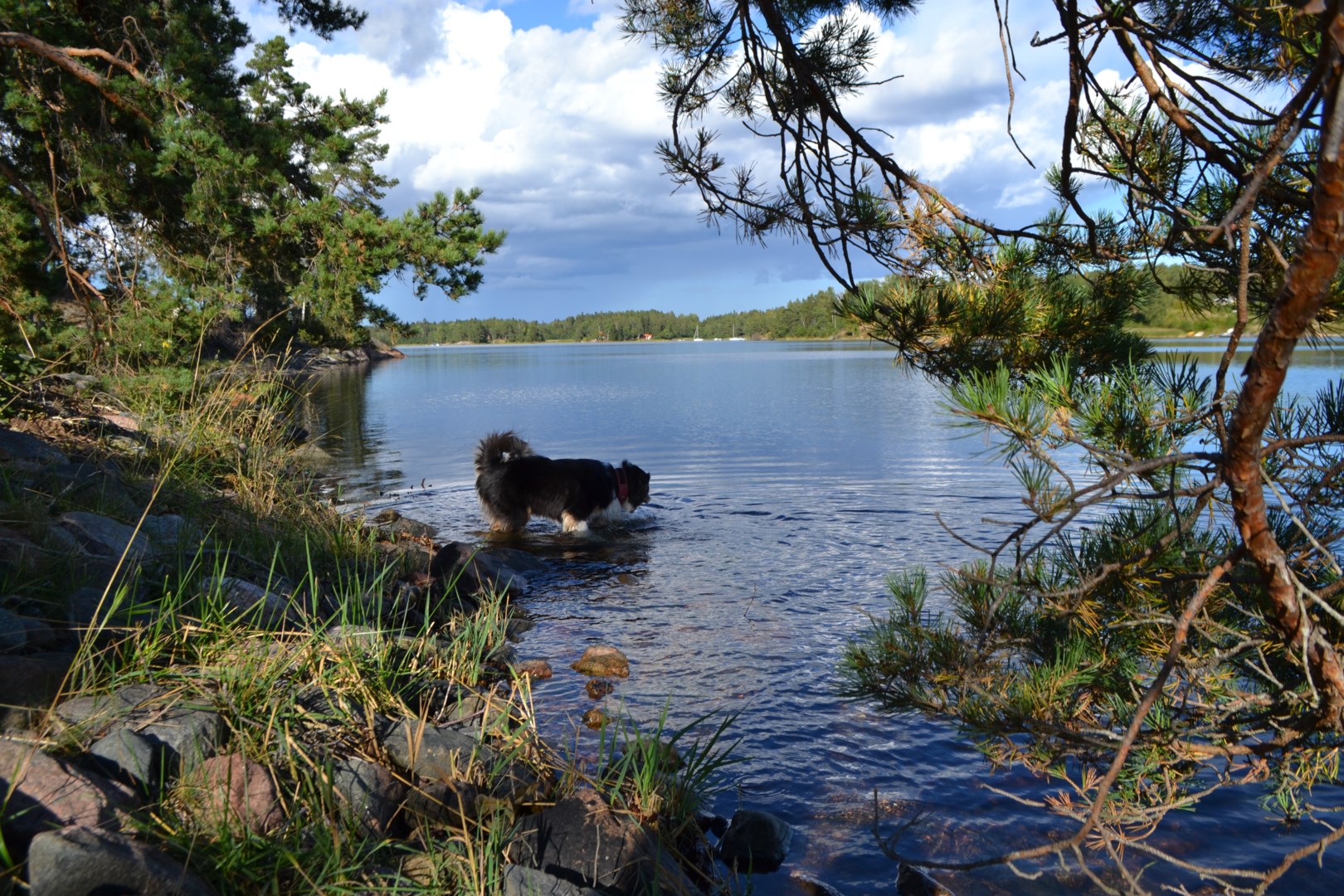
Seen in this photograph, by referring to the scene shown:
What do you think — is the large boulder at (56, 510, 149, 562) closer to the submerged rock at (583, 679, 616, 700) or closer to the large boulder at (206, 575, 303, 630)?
the large boulder at (206, 575, 303, 630)

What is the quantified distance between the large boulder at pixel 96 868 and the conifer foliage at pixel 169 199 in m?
5.85

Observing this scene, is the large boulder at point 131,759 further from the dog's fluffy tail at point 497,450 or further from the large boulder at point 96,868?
the dog's fluffy tail at point 497,450

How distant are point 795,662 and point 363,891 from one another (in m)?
3.66

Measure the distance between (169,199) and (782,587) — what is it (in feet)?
23.7

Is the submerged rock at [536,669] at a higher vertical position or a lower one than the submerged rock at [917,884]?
higher

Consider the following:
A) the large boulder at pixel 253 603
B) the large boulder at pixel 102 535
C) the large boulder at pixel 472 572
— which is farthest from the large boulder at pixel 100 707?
the large boulder at pixel 472 572

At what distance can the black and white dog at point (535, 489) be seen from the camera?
32.8 feet

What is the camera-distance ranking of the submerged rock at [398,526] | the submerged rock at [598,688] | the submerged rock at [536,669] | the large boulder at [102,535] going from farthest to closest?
the submerged rock at [398,526] → the submerged rock at [536,669] → the submerged rock at [598,688] → the large boulder at [102,535]

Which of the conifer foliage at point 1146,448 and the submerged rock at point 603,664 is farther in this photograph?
the submerged rock at point 603,664

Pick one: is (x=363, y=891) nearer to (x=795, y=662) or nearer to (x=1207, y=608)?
(x=1207, y=608)

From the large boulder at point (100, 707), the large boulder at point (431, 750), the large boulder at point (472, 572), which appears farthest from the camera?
the large boulder at point (472, 572)

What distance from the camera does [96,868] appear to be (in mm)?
1931

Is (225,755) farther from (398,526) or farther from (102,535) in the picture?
(398,526)

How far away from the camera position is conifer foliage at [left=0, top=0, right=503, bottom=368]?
24.6 feet
